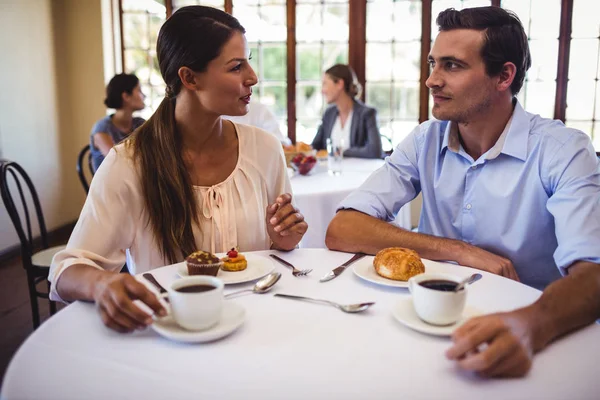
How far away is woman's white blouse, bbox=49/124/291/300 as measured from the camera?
53.7 inches

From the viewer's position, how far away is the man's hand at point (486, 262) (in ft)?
4.40

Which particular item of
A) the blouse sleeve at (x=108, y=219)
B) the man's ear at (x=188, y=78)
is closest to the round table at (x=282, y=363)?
the blouse sleeve at (x=108, y=219)

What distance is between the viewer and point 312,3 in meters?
5.02

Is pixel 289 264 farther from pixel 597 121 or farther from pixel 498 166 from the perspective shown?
pixel 597 121

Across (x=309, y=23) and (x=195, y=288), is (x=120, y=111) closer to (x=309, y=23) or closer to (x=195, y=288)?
(x=309, y=23)

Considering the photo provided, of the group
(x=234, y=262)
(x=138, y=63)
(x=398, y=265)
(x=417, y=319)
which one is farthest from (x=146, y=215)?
(x=138, y=63)

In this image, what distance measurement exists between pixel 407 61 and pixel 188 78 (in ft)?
12.3

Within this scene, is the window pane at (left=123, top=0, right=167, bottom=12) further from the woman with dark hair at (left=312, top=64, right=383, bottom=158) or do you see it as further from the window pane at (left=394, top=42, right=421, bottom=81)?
the window pane at (left=394, top=42, right=421, bottom=81)

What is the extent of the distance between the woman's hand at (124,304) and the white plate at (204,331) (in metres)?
0.02

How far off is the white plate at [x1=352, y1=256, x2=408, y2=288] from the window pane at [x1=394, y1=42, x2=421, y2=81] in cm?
395

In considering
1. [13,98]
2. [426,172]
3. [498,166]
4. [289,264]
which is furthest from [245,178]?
[13,98]

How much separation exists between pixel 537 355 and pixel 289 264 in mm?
629

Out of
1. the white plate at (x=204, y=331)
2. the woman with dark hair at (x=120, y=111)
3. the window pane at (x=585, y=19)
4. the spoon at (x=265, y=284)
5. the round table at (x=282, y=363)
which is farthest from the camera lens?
the window pane at (x=585, y=19)

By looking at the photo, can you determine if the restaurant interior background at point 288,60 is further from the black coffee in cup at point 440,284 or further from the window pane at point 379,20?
the black coffee in cup at point 440,284
